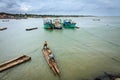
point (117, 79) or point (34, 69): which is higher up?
point (117, 79)

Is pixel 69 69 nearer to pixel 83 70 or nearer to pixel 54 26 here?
pixel 83 70

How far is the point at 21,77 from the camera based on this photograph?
11492 mm

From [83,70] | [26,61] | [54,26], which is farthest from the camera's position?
[54,26]

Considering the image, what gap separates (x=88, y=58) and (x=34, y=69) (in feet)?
22.4

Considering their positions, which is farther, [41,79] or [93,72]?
[93,72]

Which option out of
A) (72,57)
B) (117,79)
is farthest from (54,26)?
(117,79)

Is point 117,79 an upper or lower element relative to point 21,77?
upper

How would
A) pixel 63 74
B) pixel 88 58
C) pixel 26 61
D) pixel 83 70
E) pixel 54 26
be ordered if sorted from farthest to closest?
1. pixel 54 26
2. pixel 88 58
3. pixel 26 61
4. pixel 83 70
5. pixel 63 74

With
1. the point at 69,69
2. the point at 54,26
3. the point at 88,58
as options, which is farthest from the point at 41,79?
the point at 54,26

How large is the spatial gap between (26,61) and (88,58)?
7511mm

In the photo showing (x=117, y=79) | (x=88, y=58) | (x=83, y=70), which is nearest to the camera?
(x=117, y=79)

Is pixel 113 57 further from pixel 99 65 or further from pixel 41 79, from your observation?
pixel 41 79

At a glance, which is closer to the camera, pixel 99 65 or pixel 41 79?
pixel 41 79

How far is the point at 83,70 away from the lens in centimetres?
1255
